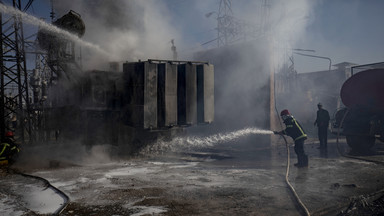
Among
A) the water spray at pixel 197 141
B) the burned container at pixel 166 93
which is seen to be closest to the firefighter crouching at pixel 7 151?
the water spray at pixel 197 141

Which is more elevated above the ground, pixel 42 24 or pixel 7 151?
pixel 42 24

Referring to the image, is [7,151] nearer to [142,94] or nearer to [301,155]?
[142,94]

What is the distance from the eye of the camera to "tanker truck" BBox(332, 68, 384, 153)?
9.12m

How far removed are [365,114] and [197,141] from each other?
252 inches

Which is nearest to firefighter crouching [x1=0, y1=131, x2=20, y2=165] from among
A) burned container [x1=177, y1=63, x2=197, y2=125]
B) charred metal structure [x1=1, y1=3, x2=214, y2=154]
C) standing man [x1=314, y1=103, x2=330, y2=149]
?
charred metal structure [x1=1, y1=3, x2=214, y2=154]

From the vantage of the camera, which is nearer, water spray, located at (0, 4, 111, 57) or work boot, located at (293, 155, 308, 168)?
work boot, located at (293, 155, 308, 168)

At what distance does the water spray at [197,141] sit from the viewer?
8919mm

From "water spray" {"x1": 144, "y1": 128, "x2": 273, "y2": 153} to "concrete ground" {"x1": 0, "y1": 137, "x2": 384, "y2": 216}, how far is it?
511 mm

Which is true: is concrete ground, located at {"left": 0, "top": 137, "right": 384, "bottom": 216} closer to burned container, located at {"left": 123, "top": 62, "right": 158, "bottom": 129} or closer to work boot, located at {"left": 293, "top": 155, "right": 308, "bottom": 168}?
work boot, located at {"left": 293, "top": 155, "right": 308, "bottom": 168}

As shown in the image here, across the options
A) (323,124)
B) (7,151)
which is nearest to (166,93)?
(7,151)

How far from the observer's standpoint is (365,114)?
9375 millimetres

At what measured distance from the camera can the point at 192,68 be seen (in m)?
8.42

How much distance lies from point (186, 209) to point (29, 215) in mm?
2304

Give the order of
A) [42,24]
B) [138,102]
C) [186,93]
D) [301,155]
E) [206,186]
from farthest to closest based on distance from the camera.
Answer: [42,24]
[186,93]
[138,102]
[301,155]
[206,186]
